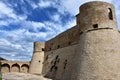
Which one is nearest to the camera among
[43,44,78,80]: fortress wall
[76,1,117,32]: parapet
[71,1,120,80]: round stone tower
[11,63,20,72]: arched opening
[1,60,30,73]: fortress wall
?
[71,1,120,80]: round stone tower

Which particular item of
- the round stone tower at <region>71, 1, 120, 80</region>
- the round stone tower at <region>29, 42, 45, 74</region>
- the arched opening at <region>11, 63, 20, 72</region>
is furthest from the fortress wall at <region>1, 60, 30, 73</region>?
the round stone tower at <region>71, 1, 120, 80</region>

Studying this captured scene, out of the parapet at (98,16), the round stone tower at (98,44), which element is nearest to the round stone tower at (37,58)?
the round stone tower at (98,44)

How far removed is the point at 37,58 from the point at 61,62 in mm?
9945

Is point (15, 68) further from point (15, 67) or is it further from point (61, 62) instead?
point (61, 62)

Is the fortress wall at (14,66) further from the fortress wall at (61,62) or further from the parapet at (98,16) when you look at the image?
the parapet at (98,16)

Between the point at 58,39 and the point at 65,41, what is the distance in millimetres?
2783

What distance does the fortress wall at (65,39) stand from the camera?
68.1ft

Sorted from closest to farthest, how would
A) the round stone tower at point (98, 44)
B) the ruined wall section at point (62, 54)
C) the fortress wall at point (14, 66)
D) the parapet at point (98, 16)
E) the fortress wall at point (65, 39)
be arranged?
the round stone tower at point (98, 44), the parapet at point (98, 16), the ruined wall section at point (62, 54), the fortress wall at point (65, 39), the fortress wall at point (14, 66)

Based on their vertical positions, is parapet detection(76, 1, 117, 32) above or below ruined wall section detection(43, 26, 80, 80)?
above

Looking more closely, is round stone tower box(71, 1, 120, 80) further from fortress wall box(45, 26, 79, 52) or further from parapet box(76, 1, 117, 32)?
fortress wall box(45, 26, 79, 52)

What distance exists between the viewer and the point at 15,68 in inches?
1350

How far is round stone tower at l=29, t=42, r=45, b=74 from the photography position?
3119 centimetres

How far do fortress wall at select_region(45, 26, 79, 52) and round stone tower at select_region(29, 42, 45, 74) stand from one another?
2449 mm

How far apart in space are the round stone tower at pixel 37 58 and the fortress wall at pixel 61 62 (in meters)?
2.56
